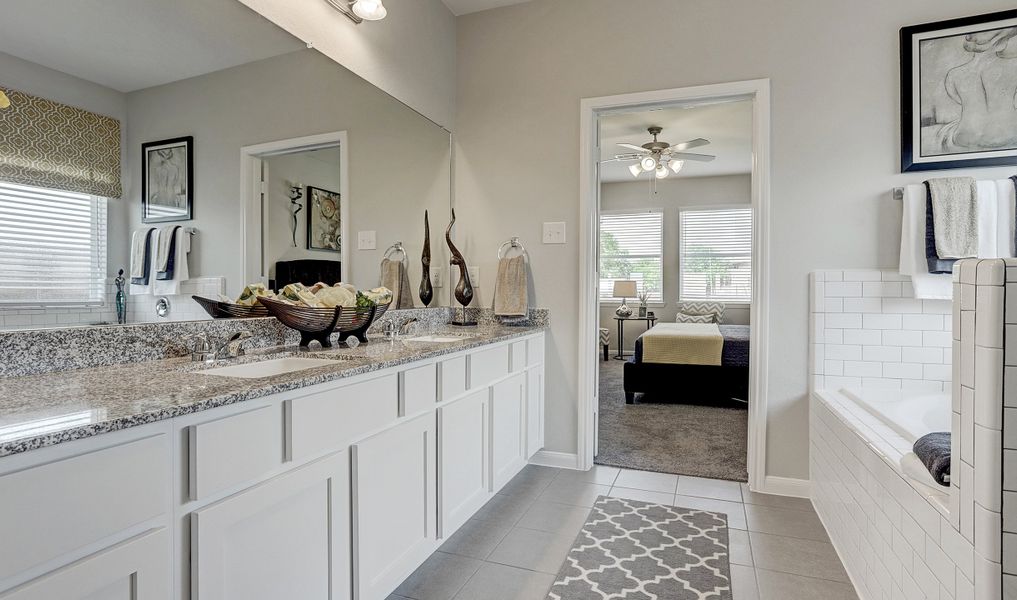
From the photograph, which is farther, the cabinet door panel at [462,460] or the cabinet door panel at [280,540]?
the cabinet door panel at [462,460]

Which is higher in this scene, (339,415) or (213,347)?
(213,347)

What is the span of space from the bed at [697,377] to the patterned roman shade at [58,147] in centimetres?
429

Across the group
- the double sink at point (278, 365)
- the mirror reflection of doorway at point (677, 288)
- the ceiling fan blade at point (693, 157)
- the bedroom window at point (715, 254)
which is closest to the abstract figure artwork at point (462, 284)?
the mirror reflection of doorway at point (677, 288)

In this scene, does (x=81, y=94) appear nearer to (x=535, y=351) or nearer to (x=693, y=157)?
(x=535, y=351)

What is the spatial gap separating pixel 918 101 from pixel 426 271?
2599 mm

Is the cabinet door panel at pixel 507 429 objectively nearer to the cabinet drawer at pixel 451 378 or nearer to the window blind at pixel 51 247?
the cabinet drawer at pixel 451 378

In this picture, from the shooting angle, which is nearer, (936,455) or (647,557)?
(936,455)

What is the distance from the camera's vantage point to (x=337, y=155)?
94.8 inches

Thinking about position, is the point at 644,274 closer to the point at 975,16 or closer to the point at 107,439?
the point at 975,16

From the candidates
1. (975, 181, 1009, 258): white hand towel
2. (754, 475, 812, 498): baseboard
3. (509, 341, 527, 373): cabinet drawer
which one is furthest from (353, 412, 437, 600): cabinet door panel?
(975, 181, 1009, 258): white hand towel

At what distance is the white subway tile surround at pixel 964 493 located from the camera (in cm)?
109

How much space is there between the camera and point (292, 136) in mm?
2133

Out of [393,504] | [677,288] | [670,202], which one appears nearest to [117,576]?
[393,504]

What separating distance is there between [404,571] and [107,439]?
3.62ft
